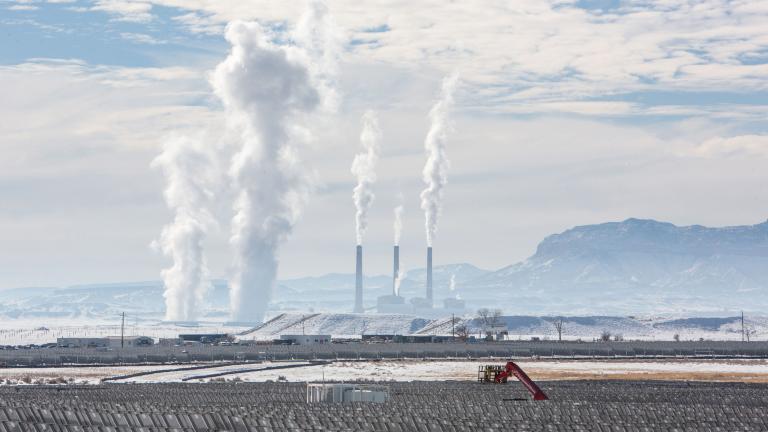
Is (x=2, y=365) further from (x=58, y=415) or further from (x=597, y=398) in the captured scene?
(x=58, y=415)

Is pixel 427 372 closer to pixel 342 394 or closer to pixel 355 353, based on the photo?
pixel 355 353

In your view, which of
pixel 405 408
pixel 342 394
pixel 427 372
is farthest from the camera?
pixel 427 372

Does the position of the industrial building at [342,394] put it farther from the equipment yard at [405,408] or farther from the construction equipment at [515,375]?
the construction equipment at [515,375]

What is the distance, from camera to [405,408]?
212ft

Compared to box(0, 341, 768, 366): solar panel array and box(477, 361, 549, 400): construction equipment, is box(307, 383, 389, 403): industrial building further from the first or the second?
box(0, 341, 768, 366): solar panel array

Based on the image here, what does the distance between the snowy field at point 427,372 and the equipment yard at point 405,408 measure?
1672cm

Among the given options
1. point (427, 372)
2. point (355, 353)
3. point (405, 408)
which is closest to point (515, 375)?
point (405, 408)

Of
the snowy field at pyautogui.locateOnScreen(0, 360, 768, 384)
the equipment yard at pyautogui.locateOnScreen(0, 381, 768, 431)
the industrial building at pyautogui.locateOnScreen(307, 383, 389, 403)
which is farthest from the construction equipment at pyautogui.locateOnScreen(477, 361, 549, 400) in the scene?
the snowy field at pyautogui.locateOnScreen(0, 360, 768, 384)

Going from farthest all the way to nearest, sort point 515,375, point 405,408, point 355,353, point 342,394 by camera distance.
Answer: point 355,353, point 515,375, point 342,394, point 405,408

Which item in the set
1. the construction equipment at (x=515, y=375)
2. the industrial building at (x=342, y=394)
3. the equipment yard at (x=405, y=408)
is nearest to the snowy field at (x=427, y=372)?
the equipment yard at (x=405, y=408)

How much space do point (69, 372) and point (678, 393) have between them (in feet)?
229

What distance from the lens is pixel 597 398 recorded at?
81.4 meters

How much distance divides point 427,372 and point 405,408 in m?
70.9

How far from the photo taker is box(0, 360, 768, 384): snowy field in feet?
400
